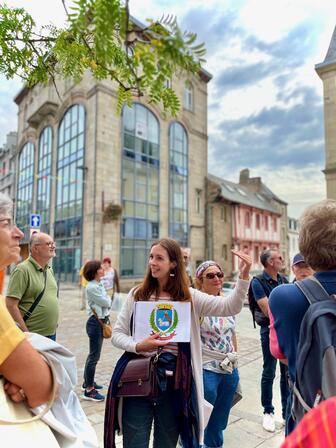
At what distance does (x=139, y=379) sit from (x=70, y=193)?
2173 cm

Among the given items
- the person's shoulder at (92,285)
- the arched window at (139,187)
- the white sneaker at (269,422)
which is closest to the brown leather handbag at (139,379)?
the white sneaker at (269,422)

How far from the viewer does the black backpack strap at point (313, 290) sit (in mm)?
1389

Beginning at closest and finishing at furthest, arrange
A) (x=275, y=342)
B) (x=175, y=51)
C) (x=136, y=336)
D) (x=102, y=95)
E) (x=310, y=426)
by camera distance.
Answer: (x=310, y=426), (x=175, y=51), (x=275, y=342), (x=136, y=336), (x=102, y=95)

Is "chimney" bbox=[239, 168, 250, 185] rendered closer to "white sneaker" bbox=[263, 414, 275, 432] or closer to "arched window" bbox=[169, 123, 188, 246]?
"arched window" bbox=[169, 123, 188, 246]

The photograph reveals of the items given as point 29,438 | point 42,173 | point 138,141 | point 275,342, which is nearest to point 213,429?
point 275,342

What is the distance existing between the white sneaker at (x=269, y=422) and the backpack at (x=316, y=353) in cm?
245

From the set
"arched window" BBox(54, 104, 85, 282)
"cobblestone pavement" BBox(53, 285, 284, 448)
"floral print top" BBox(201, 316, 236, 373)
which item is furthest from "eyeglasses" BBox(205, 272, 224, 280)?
"arched window" BBox(54, 104, 85, 282)

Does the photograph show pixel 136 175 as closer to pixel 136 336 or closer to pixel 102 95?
pixel 102 95

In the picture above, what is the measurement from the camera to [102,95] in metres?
20.5

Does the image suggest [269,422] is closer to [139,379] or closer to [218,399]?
[218,399]

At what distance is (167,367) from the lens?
2.20 metres

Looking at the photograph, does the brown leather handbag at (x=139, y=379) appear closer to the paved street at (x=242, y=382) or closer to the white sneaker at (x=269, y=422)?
the paved street at (x=242, y=382)

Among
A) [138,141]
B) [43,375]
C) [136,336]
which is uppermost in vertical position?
[138,141]

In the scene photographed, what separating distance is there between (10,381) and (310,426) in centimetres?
103
